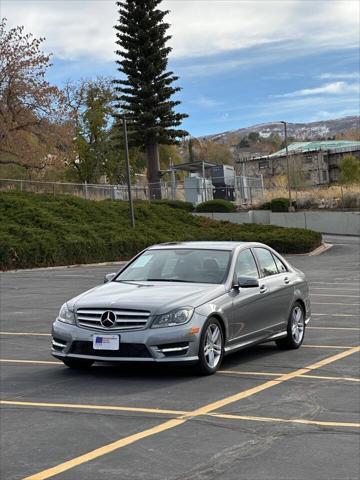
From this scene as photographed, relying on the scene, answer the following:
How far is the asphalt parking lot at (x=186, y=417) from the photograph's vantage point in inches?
203

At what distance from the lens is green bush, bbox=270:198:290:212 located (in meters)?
62.6

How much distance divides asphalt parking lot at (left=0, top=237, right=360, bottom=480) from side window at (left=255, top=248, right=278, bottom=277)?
111cm

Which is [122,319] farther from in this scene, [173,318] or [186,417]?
[186,417]

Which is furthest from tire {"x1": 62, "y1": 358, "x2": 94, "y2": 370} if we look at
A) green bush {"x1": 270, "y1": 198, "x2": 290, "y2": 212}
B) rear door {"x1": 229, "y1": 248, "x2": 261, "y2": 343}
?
green bush {"x1": 270, "y1": 198, "x2": 290, "y2": 212}

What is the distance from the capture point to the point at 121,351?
7.86 meters

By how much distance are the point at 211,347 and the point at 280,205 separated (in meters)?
55.2

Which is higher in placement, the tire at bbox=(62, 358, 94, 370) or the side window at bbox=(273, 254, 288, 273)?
the side window at bbox=(273, 254, 288, 273)

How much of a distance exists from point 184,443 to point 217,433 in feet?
1.30

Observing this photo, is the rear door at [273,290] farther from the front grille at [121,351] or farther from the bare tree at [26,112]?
the bare tree at [26,112]

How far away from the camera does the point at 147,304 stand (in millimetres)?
7945

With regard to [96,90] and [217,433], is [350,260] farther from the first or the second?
[96,90]

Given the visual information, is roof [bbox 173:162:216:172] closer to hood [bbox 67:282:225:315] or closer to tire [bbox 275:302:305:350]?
tire [bbox 275:302:305:350]

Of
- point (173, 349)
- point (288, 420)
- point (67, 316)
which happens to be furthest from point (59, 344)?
point (288, 420)

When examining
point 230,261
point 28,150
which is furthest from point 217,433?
point 28,150
